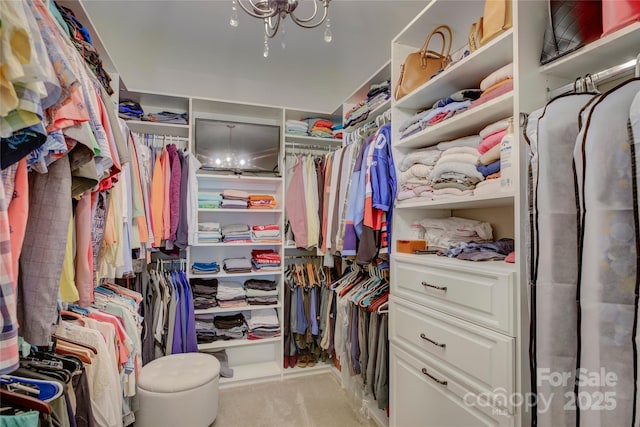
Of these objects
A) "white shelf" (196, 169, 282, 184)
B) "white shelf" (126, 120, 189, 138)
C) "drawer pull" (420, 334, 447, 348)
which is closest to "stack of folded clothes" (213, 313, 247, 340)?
"white shelf" (196, 169, 282, 184)

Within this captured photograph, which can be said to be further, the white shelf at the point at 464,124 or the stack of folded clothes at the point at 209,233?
the stack of folded clothes at the point at 209,233

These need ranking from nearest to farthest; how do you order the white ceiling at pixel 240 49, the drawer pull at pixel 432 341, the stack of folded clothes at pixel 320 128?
the drawer pull at pixel 432 341
the white ceiling at pixel 240 49
the stack of folded clothes at pixel 320 128

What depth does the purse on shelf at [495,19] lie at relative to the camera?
113 centimetres

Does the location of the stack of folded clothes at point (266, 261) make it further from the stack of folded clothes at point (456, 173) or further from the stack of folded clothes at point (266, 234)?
the stack of folded clothes at point (456, 173)

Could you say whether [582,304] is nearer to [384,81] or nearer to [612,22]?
[612,22]

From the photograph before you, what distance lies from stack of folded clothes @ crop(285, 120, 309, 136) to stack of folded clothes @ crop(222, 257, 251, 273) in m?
1.19

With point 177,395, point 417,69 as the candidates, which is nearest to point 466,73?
point 417,69

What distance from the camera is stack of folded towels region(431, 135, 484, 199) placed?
1.35m

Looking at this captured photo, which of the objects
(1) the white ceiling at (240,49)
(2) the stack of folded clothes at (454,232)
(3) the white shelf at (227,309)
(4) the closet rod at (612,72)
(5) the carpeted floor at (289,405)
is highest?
(1) the white ceiling at (240,49)

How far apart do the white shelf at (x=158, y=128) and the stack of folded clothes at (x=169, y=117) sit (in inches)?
1.7

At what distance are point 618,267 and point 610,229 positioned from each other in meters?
0.09

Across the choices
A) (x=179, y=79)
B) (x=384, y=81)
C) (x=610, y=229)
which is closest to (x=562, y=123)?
(x=610, y=229)

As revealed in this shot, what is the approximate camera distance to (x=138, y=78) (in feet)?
8.63

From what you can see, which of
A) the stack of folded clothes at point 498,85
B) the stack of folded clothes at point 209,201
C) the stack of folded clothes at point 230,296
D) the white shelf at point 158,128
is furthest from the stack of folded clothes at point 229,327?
the stack of folded clothes at point 498,85
